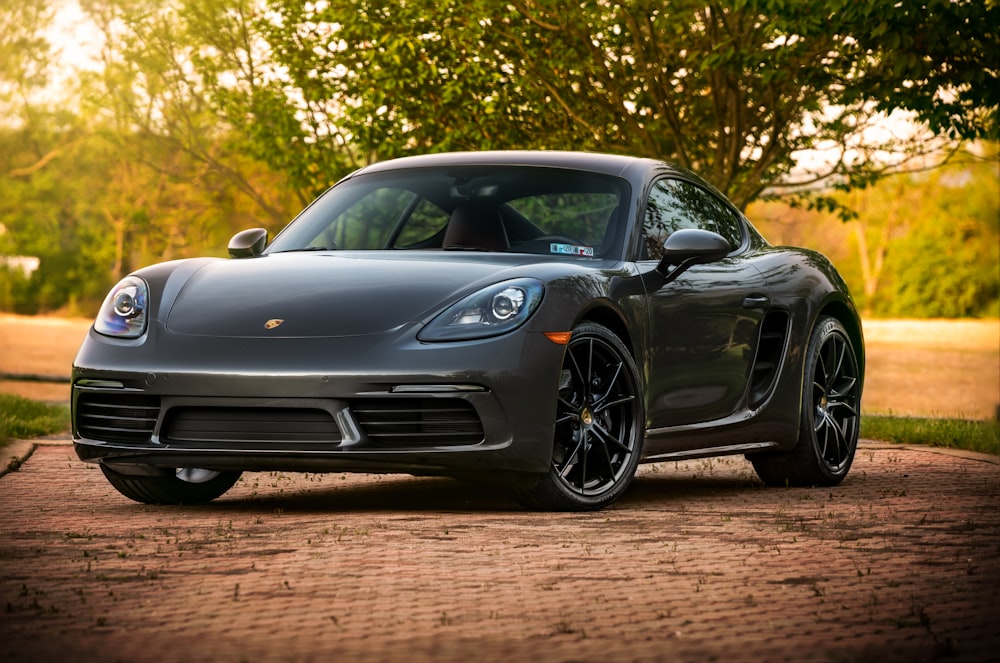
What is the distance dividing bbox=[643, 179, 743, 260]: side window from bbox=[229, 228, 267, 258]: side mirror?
1.80 m

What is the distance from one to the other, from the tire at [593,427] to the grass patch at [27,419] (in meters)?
4.94

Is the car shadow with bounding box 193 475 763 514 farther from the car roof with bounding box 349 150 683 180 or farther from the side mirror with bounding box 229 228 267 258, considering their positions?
the car roof with bounding box 349 150 683 180

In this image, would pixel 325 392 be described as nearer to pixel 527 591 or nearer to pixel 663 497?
pixel 527 591

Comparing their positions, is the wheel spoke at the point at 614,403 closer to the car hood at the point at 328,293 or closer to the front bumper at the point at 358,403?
the front bumper at the point at 358,403

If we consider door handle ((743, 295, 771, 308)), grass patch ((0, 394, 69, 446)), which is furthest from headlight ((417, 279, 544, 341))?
grass patch ((0, 394, 69, 446))

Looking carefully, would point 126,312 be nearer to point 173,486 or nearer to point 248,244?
point 173,486

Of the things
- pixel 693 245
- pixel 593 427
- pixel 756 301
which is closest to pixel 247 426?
pixel 593 427

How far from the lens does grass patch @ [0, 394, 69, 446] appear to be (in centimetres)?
1160

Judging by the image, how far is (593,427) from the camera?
664 centimetres

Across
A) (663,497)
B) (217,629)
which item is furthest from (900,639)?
(663,497)

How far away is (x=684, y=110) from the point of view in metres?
16.6

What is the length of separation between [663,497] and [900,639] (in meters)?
3.59

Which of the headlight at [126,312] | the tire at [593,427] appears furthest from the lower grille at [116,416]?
the tire at [593,427]

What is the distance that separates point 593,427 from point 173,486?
6.22 ft
